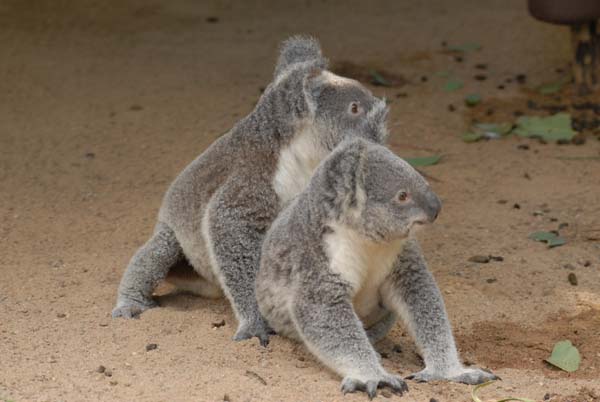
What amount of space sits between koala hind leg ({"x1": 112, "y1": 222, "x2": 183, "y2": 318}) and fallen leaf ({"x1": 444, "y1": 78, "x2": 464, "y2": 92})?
534 cm

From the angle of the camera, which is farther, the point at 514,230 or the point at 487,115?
the point at 487,115

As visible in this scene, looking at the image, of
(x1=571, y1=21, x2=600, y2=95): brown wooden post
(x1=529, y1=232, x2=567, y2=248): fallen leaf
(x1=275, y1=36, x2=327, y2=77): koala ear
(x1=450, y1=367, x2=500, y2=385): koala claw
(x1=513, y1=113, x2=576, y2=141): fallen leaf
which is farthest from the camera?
(x1=571, y1=21, x2=600, y2=95): brown wooden post

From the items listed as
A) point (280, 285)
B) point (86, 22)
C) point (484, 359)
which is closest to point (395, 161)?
point (280, 285)

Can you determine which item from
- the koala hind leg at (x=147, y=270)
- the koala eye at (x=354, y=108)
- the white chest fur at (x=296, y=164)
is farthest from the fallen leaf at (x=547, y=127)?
the koala hind leg at (x=147, y=270)

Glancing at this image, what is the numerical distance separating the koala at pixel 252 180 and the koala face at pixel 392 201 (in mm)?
859

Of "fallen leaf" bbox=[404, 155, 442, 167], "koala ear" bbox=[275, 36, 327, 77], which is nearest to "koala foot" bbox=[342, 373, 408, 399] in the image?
"koala ear" bbox=[275, 36, 327, 77]

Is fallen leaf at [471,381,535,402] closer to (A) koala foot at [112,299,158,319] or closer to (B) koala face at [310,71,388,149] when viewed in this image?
(B) koala face at [310,71,388,149]

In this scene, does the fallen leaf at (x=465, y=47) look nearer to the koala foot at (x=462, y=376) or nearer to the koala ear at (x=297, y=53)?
the koala ear at (x=297, y=53)

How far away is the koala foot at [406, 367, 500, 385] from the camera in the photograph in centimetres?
588

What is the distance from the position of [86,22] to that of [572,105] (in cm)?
666

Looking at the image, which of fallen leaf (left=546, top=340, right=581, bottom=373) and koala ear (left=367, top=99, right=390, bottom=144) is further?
koala ear (left=367, top=99, right=390, bottom=144)

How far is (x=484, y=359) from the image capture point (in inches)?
255

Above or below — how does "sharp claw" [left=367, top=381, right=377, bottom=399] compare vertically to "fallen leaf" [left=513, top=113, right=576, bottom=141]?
above

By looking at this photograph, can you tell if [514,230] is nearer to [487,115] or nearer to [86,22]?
[487,115]
